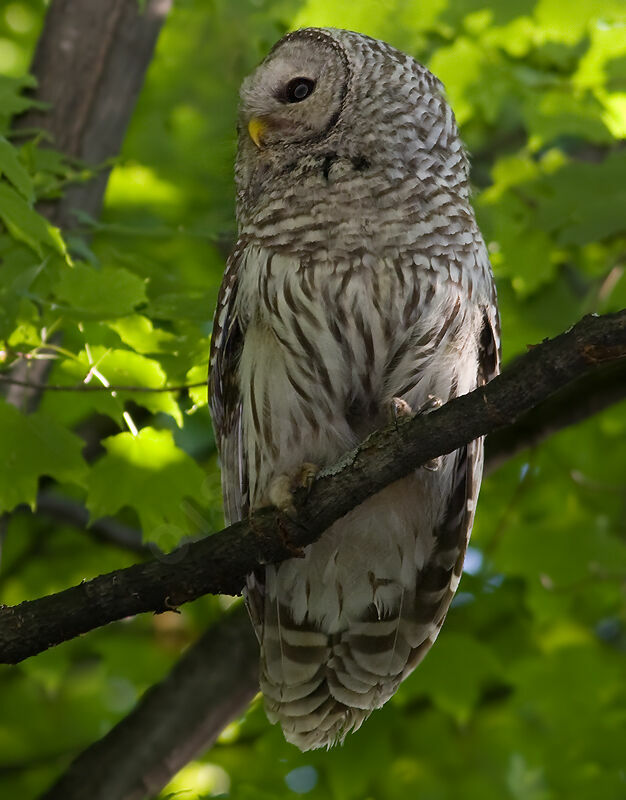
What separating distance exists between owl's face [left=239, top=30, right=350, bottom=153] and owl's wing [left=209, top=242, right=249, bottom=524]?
46 cm

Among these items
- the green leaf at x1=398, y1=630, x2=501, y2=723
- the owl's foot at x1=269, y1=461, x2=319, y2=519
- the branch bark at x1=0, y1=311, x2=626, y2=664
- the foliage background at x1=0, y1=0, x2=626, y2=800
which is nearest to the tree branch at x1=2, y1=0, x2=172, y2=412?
the foliage background at x1=0, y1=0, x2=626, y2=800

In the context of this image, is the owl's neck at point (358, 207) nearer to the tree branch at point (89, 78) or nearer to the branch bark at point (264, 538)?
the branch bark at point (264, 538)

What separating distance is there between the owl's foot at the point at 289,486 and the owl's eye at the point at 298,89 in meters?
1.35

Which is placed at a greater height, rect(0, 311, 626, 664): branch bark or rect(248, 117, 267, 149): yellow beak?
rect(248, 117, 267, 149): yellow beak

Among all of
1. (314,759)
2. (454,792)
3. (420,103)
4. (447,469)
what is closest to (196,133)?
(420,103)

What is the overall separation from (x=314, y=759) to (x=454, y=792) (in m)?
0.85

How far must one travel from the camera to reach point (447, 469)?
3.79 meters

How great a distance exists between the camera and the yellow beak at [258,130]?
3.92 meters

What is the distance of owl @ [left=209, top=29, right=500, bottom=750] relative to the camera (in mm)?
3428

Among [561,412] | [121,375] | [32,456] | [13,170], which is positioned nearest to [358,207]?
[121,375]

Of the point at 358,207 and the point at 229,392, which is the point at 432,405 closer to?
the point at 358,207

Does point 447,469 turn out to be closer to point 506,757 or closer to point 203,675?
point 203,675

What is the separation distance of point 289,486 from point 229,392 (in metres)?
0.79

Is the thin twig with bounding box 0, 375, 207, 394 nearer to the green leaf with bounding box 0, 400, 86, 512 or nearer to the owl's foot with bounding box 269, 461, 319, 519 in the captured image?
the green leaf with bounding box 0, 400, 86, 512
